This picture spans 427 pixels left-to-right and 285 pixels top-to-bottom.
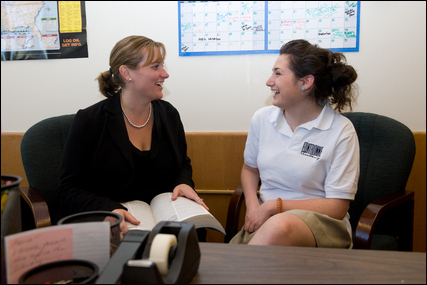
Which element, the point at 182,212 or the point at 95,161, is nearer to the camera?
the point at 182,212

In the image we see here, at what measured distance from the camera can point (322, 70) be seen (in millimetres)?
1732

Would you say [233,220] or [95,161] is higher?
[95,161]

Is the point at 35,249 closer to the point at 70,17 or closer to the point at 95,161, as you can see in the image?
the point at 95,161

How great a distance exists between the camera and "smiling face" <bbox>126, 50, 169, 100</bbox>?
72.0 inches

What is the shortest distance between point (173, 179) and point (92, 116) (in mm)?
509

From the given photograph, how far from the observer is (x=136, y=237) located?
854mm

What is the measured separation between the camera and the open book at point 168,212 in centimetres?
141

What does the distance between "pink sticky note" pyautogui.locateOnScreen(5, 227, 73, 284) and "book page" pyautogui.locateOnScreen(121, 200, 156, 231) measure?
22.3 inches

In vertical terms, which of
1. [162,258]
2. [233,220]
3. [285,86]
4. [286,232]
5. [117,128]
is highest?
[285,86]

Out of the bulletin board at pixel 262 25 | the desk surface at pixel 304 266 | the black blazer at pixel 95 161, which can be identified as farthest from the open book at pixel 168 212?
the bulletin board at pixel 262 25

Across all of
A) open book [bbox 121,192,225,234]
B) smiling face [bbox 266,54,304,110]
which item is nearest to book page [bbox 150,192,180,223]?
open book [bbox 121,192,225,234]

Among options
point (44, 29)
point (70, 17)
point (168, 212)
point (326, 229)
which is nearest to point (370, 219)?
point (326, 229)

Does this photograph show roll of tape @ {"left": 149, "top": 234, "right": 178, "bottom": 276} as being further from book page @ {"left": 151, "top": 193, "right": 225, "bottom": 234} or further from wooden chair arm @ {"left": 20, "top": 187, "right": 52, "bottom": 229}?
wooden chair arm @ {"left": 20, "top": 187, "right": 52, "bottom": 229}

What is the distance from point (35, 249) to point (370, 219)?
4.09 ft
